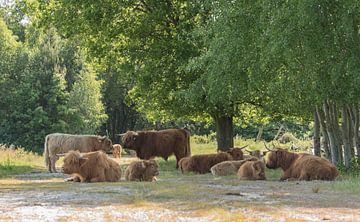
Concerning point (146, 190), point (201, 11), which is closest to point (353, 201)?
point (146, 190)

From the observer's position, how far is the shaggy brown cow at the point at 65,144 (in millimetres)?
20870

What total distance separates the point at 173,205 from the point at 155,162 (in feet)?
22.6

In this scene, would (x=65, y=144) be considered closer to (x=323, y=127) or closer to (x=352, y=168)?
(x=323, y=127)

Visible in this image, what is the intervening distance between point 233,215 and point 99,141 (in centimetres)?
1512

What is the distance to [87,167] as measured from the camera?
14258 millimetres

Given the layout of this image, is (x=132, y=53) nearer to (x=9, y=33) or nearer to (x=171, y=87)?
(x=171, y=87)

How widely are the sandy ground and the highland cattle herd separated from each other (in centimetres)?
303

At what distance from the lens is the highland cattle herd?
1434 cm

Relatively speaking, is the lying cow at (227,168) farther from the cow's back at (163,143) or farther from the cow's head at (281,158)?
the cow's back at (163,143)

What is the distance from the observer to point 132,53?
23500 millimetres

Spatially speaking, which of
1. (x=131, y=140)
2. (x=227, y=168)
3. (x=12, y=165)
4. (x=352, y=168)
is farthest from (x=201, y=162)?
(x=12, y=165)

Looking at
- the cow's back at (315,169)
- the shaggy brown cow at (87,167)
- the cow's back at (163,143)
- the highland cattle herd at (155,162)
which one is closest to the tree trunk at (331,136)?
the highland cattle herd at (155,162)

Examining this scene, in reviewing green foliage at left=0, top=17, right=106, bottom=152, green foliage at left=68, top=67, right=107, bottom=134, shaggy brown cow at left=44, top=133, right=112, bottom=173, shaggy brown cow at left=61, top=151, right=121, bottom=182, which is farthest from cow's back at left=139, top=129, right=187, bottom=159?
green foliage at left=68, top=67, right=107, bottom=134

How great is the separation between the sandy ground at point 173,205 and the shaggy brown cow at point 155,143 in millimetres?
12328
